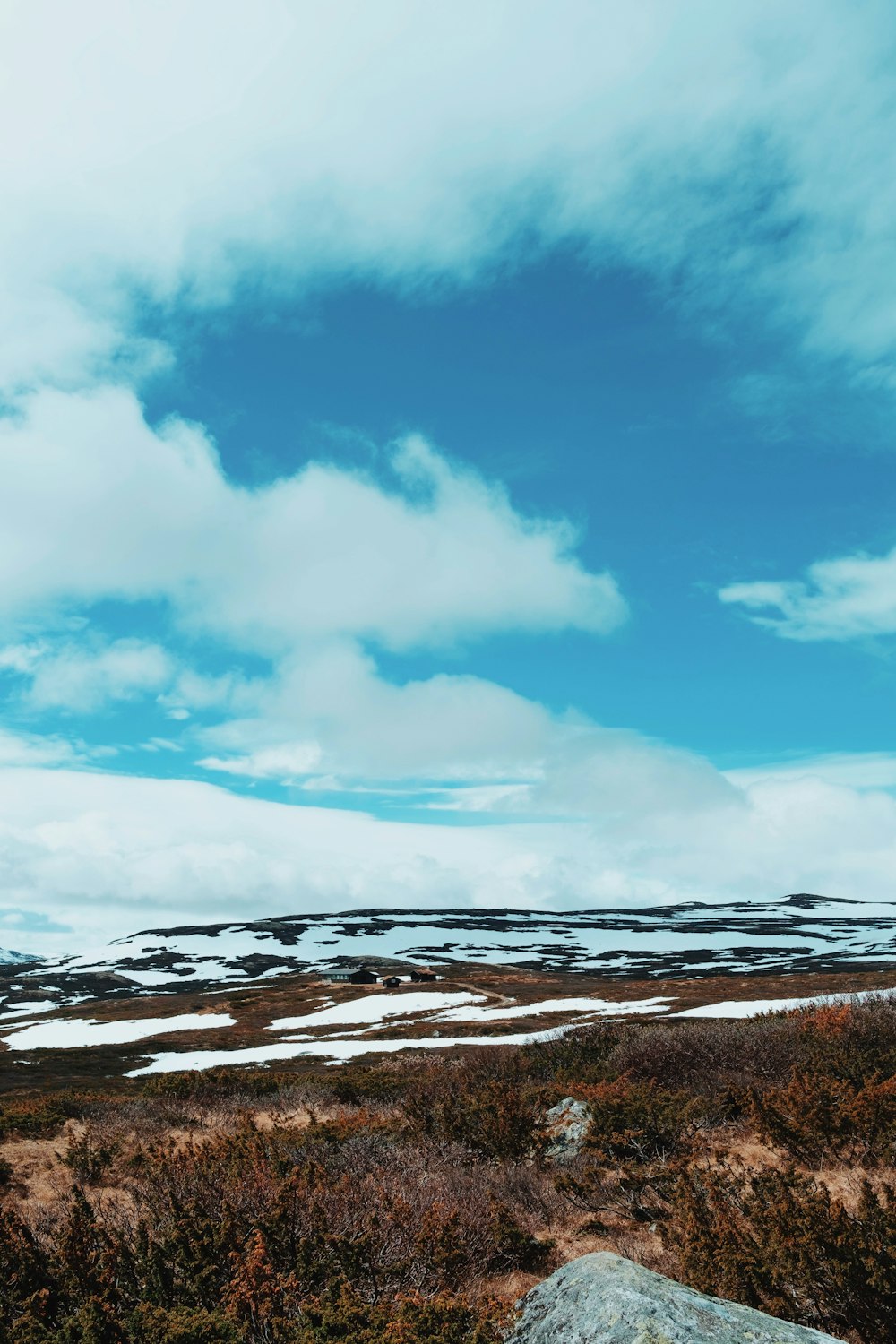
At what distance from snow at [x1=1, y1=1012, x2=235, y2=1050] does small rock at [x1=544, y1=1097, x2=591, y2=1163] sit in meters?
46.8

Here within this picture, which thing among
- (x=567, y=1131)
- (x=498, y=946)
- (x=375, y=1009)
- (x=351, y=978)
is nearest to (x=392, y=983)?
(x=351, y=978)

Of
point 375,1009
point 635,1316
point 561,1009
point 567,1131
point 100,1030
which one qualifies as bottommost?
point 100,1030

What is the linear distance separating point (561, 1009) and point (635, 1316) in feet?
151

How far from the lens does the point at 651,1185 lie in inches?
360

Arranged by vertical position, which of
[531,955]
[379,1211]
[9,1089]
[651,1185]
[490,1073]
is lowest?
[531,955]

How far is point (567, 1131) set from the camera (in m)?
12.1

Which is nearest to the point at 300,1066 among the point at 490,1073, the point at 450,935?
the point at 490,1073

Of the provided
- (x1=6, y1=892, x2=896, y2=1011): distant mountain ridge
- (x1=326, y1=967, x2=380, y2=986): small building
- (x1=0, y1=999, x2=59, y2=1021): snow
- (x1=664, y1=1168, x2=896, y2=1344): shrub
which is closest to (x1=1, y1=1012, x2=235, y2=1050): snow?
(x1=0, y1=999, x2=59, y2=1021): snow

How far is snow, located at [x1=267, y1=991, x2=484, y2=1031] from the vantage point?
51.1 meters

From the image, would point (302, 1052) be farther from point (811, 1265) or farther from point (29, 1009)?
point (29, 1009)

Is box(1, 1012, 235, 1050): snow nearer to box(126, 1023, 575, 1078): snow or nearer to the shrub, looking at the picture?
box(126, 1023, 575, 1078): snow

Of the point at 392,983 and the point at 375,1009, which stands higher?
the point at 375,1009

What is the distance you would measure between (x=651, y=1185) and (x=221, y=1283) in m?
5.51

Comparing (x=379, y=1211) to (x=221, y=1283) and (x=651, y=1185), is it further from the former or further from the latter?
(x=651, y=1185)
